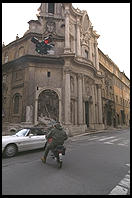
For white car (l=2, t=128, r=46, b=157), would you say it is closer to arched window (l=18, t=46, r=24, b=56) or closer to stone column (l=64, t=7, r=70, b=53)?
stone column (l=64, t=7, r=70, b=53)

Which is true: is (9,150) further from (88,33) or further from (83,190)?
(88,33)

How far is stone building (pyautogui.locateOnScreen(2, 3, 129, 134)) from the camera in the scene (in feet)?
64.8

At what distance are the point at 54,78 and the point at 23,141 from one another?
1467 cm

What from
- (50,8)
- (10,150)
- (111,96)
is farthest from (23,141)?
(111,96)

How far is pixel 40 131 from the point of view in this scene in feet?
29.1

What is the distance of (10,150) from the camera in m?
6.68

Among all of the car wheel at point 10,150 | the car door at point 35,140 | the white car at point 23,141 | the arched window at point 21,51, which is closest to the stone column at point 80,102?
the arched window at point 21,51

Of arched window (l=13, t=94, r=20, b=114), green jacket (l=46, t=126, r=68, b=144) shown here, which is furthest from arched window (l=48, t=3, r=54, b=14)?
green jacket (l=46, t=126, r=68, b=144)

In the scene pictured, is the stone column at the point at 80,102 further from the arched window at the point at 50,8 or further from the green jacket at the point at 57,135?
the green jacket at the point at 57,135

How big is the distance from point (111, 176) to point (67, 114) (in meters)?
15.0

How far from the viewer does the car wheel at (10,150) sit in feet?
21.5

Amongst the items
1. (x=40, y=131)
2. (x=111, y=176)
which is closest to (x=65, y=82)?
(x=40, y=131)

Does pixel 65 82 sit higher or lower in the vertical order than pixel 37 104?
higher

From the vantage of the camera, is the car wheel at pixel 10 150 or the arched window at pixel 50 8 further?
the arched window at pixel 50 8
